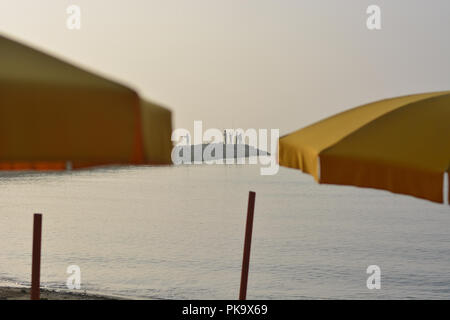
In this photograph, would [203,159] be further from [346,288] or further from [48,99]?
[346,288]

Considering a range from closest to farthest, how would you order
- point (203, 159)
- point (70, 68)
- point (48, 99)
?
point (48, 99)
point (70, 68)
point (203, 159)

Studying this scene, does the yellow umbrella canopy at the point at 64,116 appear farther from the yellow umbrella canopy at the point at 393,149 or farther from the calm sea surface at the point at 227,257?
the calm sea surface at the point at 227,257

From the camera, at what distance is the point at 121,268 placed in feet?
93.4

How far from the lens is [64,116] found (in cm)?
232

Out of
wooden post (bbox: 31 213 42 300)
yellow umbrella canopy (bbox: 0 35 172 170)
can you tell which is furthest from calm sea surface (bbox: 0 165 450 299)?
yellow umbrella canopy (bbox: 0 35 172 170)

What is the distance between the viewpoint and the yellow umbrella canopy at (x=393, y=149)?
4.52 meters

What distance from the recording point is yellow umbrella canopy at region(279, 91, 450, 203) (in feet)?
14.8

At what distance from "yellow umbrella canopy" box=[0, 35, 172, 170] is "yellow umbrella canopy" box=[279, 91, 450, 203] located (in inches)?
103

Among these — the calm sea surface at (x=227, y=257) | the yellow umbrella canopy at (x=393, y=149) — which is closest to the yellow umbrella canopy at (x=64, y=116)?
the yellow umbrella canopy at (x=393, y=149)

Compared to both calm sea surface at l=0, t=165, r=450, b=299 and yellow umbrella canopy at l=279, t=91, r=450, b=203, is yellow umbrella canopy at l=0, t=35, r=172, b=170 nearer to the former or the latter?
yellow umbrella canopy at l=279, t=91, r=450, b=203

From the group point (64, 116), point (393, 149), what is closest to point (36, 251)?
point (393, 149)

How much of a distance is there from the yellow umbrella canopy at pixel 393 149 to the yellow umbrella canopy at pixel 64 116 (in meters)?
2.61

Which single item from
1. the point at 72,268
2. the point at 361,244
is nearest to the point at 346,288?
the point at 72,268
